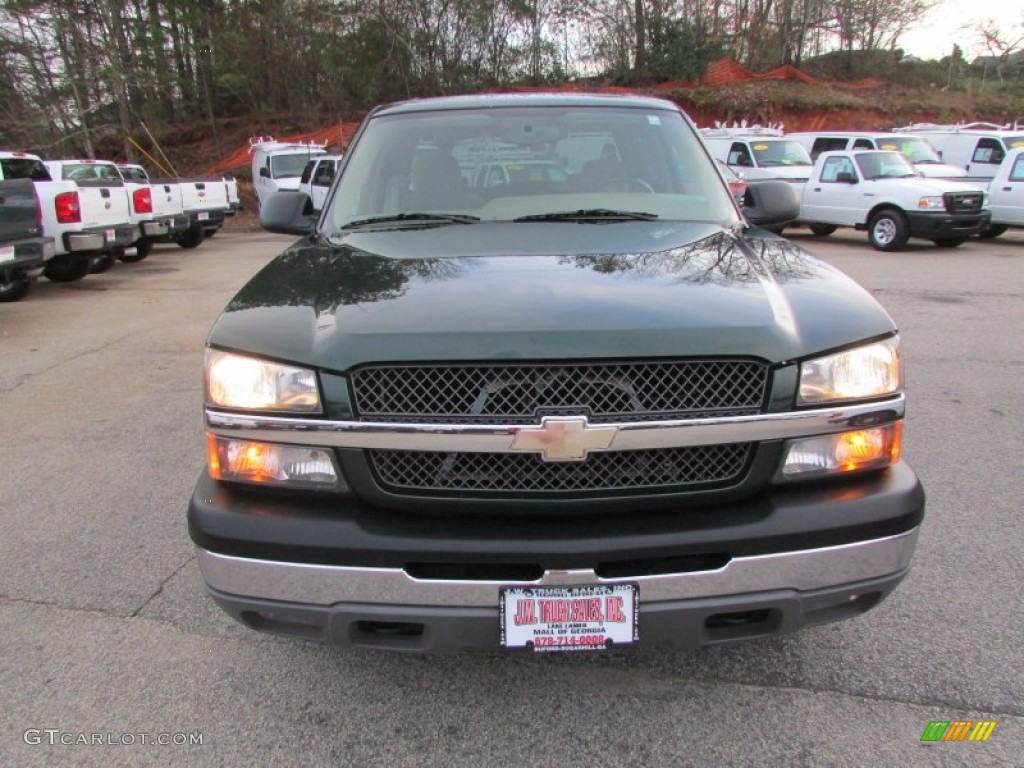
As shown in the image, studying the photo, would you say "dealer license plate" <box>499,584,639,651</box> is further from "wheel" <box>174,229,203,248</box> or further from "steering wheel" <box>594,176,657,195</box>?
"wheel" <box>174,229,203,248</box>

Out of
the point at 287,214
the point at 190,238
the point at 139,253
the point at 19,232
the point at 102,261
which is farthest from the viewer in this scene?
the point at 190,238

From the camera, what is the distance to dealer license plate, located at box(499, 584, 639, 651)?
1964 millimetres

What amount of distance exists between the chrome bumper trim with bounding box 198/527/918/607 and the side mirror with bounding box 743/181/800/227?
215 cm

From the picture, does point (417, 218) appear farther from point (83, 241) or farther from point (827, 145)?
point (827, 145)

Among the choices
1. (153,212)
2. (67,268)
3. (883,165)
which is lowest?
(67,268)

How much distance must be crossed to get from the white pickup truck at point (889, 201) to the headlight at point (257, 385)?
1227 cm

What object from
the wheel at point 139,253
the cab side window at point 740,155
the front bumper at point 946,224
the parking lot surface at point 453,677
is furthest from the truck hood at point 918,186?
the wheel at point 139,253

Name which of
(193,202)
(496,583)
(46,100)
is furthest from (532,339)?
(46,100)

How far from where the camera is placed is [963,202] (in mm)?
13258

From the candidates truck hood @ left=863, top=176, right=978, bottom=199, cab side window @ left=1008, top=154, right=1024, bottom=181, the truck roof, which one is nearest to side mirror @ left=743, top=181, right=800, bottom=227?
the truck roof

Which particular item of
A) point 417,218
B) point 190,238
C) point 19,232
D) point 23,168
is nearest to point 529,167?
point 417,218

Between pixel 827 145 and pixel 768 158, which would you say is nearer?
pixel 768 158

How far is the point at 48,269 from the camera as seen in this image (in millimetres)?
12188

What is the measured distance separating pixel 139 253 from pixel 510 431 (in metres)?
14.9
